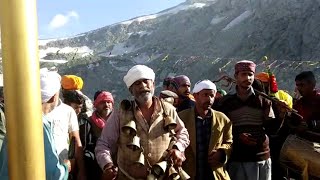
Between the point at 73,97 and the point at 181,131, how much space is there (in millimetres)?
1413

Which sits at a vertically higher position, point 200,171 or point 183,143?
point 183,143

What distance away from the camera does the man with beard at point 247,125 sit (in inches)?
127

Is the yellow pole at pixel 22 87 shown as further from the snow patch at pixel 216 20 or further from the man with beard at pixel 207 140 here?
the snow patch at pixel 216 20

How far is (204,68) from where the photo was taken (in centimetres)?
3672

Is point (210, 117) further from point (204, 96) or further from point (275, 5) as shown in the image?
point (275, 5)

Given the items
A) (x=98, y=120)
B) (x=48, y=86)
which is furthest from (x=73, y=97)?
(x=48, y=86)

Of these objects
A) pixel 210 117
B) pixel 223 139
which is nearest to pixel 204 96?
pixel 210 117

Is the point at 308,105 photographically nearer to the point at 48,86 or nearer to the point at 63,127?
the point at 63,127

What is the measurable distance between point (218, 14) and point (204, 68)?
55.0ft

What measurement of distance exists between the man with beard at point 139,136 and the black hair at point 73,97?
3.93 ft

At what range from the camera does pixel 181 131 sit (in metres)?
2.64

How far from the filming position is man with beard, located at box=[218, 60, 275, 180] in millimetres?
3217

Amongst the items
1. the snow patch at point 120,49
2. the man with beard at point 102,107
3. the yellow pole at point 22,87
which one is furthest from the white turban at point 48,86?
the snow patch at point 120,49

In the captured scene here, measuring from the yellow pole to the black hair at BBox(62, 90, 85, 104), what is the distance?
293cm
